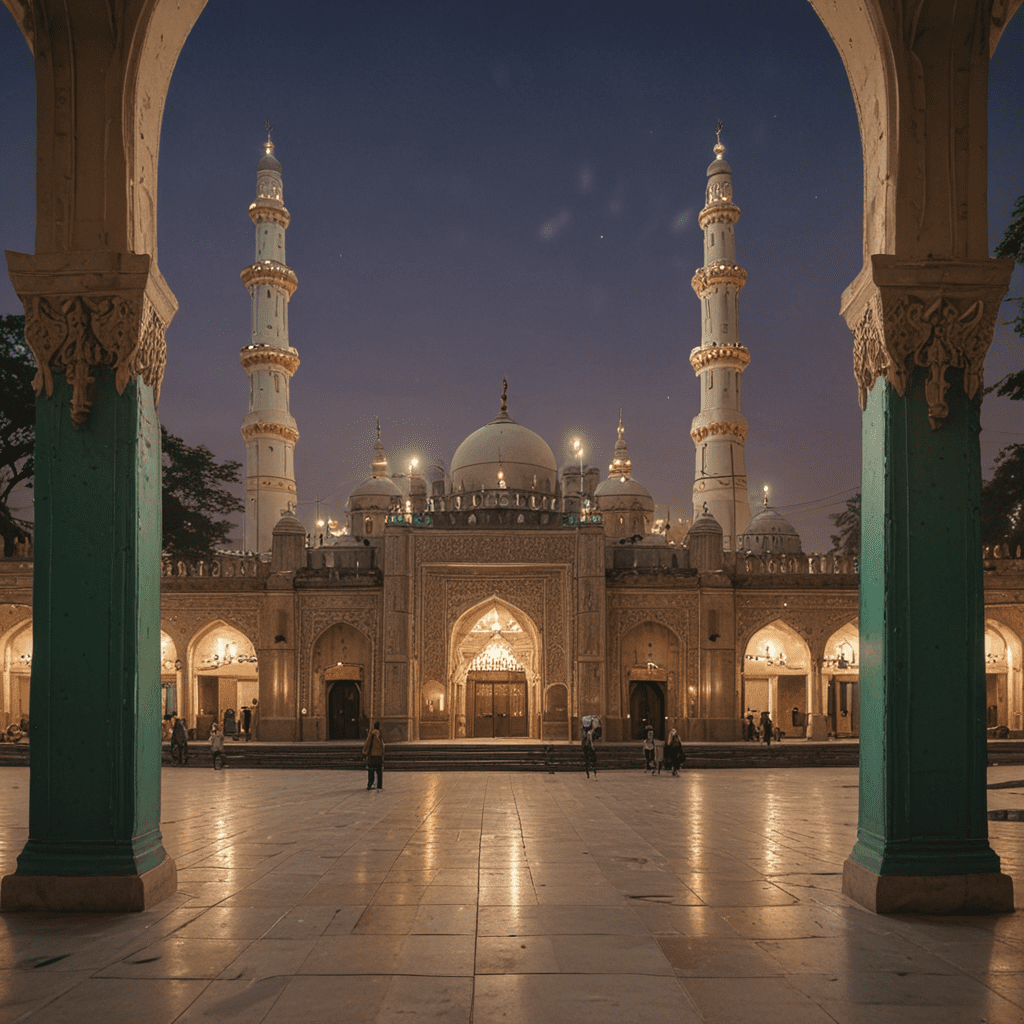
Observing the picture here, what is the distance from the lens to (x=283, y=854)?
8.27m

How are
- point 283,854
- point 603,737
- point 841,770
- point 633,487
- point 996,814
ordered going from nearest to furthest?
point 283,854, point 996,814, point 841,770, point 603,737, point 633,487

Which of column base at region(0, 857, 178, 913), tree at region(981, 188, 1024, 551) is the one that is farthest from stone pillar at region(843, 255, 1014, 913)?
tree at region(981, 188, 1024, 551)

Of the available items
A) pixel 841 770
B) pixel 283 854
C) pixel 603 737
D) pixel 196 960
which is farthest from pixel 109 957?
pixel 603 737

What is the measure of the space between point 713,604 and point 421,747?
9.32m

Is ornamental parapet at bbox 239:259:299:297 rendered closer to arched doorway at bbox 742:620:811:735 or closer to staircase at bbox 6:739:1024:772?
staircase at bbox 6:739:1024:772

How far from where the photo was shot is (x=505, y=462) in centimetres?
3434

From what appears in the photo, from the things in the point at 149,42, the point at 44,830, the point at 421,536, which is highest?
the point at 149,42

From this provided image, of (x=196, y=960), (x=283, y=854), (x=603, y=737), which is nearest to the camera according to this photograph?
(x=196, y=960)

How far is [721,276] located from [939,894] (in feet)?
109

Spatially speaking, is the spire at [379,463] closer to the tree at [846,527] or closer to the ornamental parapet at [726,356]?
the ornamental parapet at [726,356]

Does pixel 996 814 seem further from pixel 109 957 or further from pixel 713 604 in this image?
pixel 713 604

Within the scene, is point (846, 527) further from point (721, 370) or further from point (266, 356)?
point (266, 356)

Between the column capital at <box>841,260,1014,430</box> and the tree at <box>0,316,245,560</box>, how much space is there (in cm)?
2706

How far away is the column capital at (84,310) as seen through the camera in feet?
20.1
